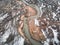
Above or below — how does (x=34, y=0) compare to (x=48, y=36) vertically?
above

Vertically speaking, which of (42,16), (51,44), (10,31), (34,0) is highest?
(34,0)

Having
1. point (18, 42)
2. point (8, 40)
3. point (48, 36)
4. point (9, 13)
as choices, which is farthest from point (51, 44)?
point (9, 13)

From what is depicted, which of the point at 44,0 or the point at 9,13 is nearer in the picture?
the point at 9,13

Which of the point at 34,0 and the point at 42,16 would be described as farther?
the point at 34,0

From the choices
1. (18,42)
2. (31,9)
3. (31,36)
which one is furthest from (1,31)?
(31,9)

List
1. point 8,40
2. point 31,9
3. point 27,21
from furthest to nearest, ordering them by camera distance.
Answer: point 31,9 < point 27,21 < point 8,40

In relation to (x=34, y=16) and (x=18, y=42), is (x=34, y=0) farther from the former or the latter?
(x=18, y=42)

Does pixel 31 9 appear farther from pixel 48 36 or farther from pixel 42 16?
pixel 48 36

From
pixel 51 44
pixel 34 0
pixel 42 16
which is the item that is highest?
pixel 34 0

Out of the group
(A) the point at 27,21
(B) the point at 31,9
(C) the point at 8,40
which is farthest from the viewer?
(B) the point at 31,9
